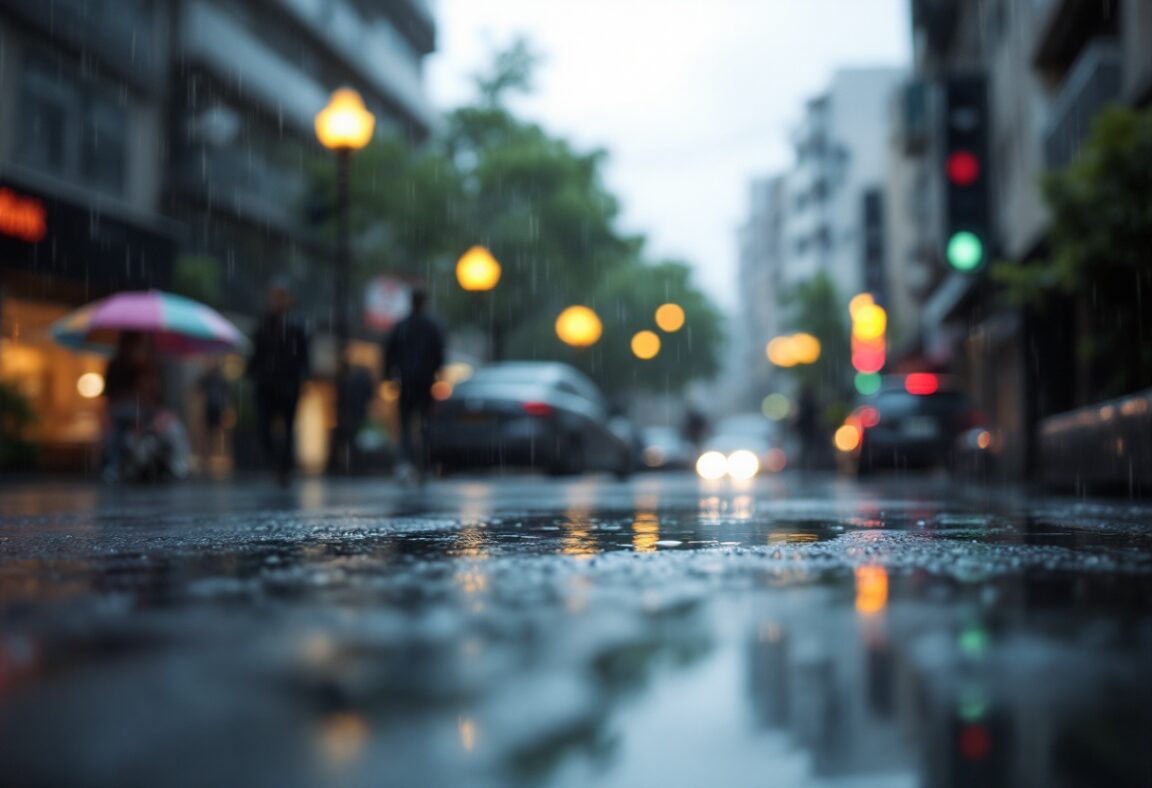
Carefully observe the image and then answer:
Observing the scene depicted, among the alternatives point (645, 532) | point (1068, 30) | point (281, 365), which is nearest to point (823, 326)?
point (1068, 30)

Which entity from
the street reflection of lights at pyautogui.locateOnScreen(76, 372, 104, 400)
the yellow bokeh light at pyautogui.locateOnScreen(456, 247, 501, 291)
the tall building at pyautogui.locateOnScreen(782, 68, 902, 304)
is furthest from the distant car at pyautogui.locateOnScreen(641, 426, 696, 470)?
the tall building at pyautogui.locateOnScreen(782, 68, 902, 304)

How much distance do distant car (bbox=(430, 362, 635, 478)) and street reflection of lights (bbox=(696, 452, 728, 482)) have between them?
13.5m

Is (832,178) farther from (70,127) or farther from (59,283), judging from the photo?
(59,283)

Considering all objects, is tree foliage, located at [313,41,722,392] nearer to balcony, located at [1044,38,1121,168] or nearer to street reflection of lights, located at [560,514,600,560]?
balcony, located at [1044,38,1121,168]

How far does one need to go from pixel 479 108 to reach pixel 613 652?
37.2 meters

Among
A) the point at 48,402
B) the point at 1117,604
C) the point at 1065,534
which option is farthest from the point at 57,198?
the point at 1117,604

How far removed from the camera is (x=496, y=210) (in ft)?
123

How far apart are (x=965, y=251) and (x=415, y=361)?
5.42 m

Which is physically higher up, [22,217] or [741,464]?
[22,217]

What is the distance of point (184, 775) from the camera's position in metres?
1.10

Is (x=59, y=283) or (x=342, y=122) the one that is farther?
(x=59, y=283)

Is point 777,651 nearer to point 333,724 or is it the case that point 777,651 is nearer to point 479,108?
point 333,724

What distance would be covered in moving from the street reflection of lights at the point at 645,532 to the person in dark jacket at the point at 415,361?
297 inches

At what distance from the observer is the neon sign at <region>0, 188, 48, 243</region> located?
60.5 ft
